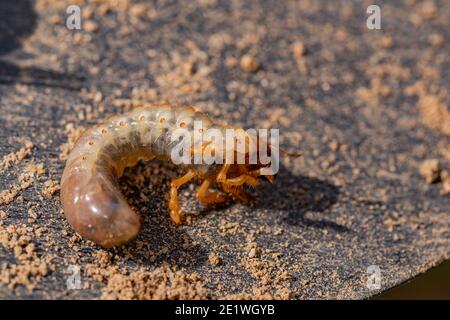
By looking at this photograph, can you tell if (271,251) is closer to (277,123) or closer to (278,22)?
(277,123)

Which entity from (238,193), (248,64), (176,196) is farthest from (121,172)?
(248,64)

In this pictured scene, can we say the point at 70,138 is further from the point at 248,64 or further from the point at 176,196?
the point at 248,64

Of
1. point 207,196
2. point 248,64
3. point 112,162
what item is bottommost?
point 207,196

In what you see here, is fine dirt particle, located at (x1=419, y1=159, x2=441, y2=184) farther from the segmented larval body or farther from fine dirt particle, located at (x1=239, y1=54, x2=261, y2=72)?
the segmented larval body

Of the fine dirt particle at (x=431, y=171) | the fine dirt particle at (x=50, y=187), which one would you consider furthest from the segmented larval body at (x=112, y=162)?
the fine dirt particle at (x=431, y=171)

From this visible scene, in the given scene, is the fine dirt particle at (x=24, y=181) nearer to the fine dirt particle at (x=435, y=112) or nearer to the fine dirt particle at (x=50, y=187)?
the fine dirt particle at (x=50, y=187)

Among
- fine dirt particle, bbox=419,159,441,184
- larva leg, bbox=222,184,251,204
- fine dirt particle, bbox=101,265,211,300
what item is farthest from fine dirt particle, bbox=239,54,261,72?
fine dirt particle, bbox=101,265,211,300

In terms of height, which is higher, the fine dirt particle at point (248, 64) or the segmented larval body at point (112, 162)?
the fine dirt particle at point (248, 64)
